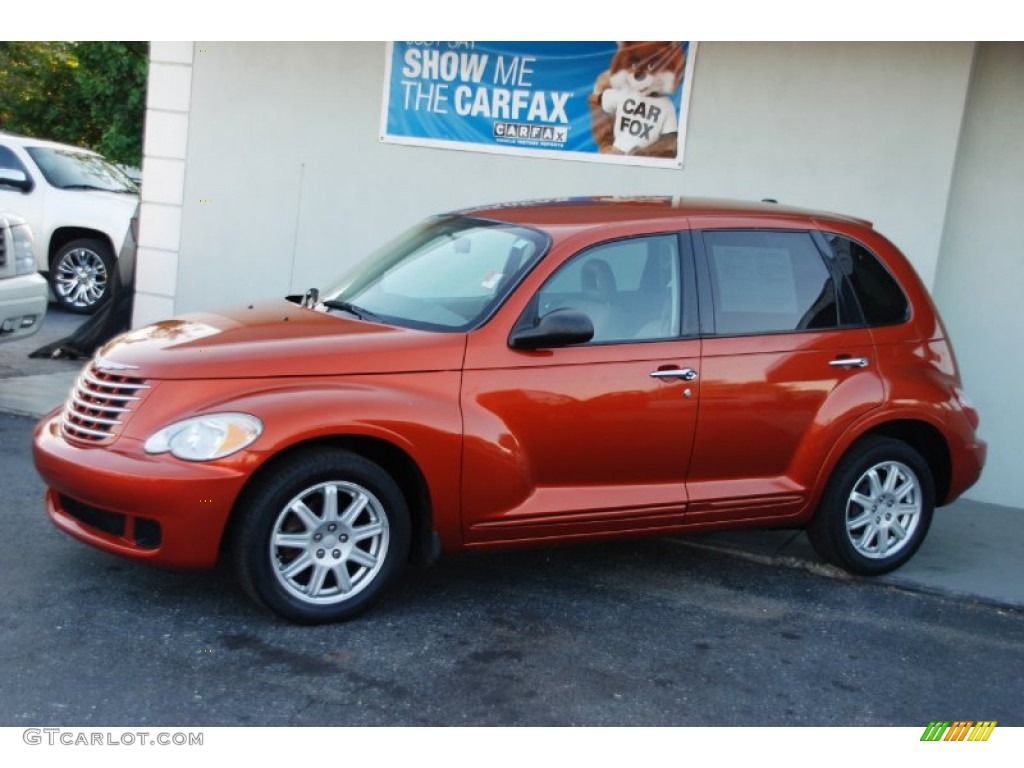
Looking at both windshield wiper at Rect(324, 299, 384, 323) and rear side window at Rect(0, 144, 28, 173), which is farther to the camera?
rear side window at Rect(0, 144, 28, 173)

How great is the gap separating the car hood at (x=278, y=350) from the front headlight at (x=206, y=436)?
192mm

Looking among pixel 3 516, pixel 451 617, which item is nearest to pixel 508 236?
pixel 451 617

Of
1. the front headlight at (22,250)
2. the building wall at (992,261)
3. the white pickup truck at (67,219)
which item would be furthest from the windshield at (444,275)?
the white pickup truck at (67,219)

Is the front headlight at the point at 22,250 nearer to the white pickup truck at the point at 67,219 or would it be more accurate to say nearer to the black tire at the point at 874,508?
the white pickup truck at the point at 67,219

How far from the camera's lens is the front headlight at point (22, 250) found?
8.80 meters

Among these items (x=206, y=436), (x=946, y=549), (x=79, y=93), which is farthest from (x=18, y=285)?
(x=79, y=93)

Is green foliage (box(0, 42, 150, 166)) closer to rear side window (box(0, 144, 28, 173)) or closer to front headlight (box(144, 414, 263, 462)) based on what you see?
rear side window (box(0, 144, 28, 173))

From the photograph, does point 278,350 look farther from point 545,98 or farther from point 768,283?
point 545,98

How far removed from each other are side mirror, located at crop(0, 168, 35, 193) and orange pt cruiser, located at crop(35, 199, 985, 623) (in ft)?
28.7

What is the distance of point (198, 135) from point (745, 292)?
5492 mm

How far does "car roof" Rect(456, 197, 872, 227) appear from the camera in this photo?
Result: 19.2ft
